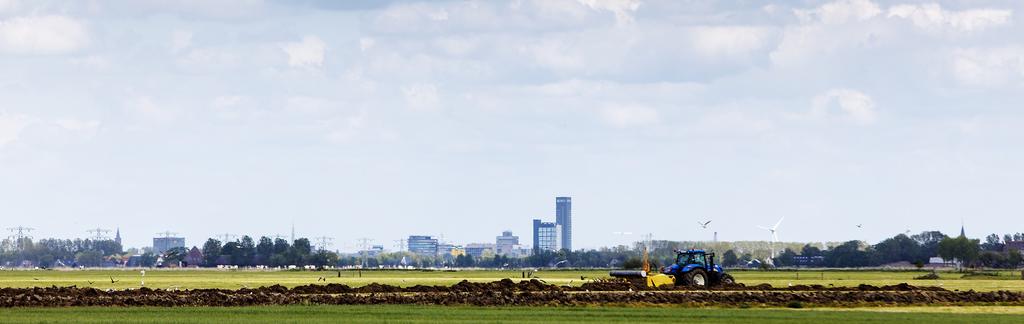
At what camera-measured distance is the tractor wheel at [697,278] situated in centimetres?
8088

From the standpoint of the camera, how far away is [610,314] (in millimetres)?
62031

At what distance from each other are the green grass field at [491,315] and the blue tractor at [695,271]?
47.8ft

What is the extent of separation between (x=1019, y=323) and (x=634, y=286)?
24.6 metres

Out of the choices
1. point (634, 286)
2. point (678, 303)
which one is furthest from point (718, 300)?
point (634, 286)

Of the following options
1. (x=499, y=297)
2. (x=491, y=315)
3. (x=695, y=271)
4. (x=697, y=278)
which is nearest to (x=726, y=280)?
(x=697, y=278)

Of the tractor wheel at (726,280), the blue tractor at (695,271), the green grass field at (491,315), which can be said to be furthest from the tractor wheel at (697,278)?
the green grass field at (491,315)

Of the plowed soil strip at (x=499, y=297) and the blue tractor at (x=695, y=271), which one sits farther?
the blue tractor at (x=695, y=271)

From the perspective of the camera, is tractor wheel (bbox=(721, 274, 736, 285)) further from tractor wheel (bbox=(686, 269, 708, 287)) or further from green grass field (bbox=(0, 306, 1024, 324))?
green grass field (bbox=(0, 306, 1024, 324))

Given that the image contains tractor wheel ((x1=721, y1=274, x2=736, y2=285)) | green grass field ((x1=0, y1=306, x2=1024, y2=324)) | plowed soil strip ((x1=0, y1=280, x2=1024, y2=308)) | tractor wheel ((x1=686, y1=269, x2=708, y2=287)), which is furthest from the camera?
tractor wheel ((x1=721, y1=274, x2=736, y2=285))

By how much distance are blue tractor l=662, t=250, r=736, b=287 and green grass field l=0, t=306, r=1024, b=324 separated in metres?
14.6

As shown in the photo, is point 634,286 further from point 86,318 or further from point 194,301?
point 86,318

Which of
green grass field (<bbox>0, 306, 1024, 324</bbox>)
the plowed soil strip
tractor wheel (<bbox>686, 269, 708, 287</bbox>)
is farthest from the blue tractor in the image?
green grass field (<bbox>0, 306, 1024, 324</bbox>)

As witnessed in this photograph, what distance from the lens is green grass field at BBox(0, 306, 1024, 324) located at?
5753cm

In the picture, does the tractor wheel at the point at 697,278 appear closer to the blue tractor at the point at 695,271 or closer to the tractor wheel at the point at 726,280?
the blue tractor at the point at 695,271
